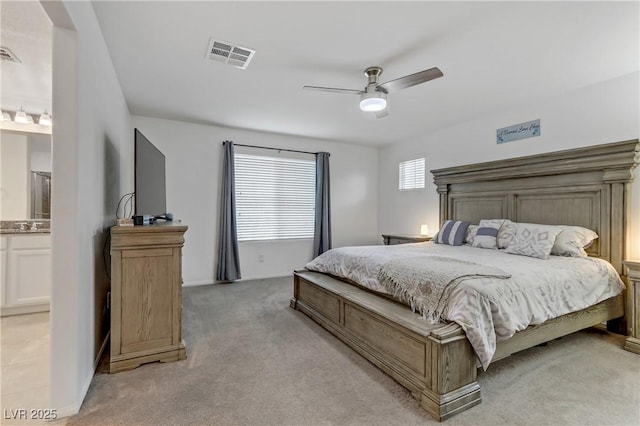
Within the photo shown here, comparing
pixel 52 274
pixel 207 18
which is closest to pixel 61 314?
pixel 52 274

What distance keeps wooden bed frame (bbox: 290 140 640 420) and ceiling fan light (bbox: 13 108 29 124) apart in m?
3.73

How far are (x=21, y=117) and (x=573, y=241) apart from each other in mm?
6223

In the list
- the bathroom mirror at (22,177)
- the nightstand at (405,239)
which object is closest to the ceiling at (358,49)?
the bathroom mirror at (22,177)

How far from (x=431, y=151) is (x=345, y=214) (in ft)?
6.54

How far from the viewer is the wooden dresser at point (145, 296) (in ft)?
7.19

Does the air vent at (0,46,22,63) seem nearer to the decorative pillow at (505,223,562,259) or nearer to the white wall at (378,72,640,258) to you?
the decorative pillow at (505,223,562,259)

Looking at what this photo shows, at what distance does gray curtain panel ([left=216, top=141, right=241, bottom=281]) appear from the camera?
4781 millimetres

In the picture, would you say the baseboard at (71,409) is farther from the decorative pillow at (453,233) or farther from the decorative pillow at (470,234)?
the decorative pillow at (470,234)

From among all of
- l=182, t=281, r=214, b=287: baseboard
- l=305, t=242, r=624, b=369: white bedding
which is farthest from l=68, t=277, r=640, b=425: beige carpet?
l=182, t=281, r=214, b=287: baseboard

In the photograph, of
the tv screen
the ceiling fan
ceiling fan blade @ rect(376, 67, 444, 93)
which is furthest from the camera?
the ceiling fan

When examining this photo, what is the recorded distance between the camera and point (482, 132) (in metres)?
4.34

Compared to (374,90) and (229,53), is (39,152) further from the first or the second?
(374,90)

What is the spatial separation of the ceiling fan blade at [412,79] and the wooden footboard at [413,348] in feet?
6.05

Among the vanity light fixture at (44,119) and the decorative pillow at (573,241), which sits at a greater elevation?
the vanity light fixture at (44,119)
